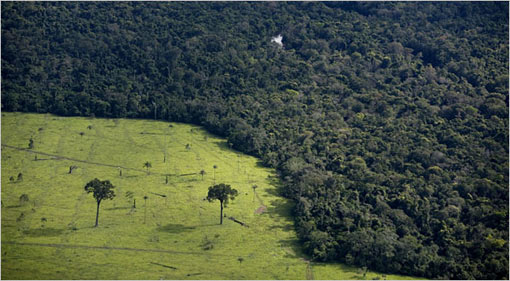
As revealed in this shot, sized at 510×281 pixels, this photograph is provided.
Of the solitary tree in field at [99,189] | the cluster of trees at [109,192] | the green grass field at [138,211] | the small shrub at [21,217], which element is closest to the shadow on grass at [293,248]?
the green grass field at [138,211]

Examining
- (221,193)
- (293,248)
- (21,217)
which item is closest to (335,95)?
(221,193)

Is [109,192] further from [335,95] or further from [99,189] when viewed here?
[335,95]

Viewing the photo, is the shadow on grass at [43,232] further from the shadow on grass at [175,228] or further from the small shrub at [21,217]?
the shadow on grass at [175,228]

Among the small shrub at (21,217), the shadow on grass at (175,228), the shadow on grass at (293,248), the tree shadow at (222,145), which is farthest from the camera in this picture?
the tree shadow at (222,145)

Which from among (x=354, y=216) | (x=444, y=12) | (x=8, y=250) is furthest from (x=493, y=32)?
(x=8, y=250)

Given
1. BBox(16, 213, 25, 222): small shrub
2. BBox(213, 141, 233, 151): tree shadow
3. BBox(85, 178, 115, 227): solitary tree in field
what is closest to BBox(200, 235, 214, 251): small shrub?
BBox(85, 178, 115, 227): solitary tree in field

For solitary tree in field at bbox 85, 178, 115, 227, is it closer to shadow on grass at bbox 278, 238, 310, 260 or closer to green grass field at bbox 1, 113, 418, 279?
green grass field at bbox 1, 113, 418, 279

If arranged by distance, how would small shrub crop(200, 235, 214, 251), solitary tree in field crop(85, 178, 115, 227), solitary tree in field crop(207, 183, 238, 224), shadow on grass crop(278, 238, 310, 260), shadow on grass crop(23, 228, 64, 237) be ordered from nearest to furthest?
1. shadow on grass crop(23, 228, 64, 237)
2. small shrub crop(200, 235, 214, 251)
3. shadow on grass crop(278, 238, 310, 260)
4. solitary tree in field crop(85, 178, 115, 227)
5. solitary tree in field crop(207, 183, 238, 224)
